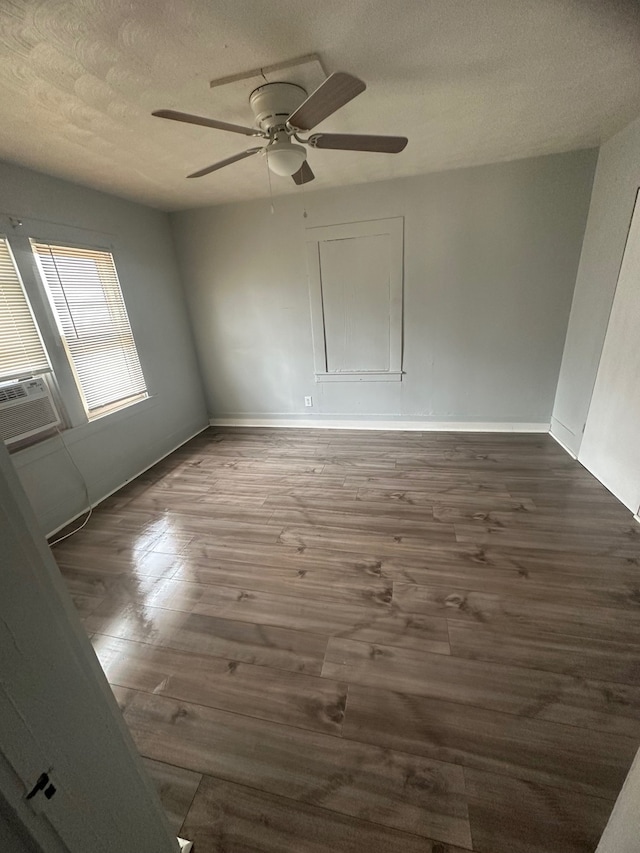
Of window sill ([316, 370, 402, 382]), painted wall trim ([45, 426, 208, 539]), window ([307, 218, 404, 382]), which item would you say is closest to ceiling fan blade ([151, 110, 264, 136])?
window ([307, 218, 404, 382])

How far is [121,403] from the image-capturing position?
10.3 ft

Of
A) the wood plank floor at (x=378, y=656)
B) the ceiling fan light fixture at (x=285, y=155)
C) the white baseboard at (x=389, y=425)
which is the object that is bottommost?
the wood plank floor at (x=378, y=656)

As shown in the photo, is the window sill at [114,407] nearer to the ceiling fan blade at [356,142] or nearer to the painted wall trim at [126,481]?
the painted wall trim at [126,481]

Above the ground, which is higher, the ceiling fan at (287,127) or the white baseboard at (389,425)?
the ceiling fan at (287,127)

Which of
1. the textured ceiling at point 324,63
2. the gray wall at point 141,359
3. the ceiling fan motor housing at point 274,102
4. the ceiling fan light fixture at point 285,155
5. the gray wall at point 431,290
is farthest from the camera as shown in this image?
the gray wall at point 431,290

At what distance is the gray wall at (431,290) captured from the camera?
2963 mm

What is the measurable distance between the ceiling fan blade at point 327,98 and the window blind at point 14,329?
210cm

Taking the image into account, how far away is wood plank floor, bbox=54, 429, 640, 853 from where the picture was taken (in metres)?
1.04

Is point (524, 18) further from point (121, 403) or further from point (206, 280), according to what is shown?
point (121, 403)

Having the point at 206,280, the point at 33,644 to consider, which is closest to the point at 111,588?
the point at 33,644

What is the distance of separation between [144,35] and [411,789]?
292cm

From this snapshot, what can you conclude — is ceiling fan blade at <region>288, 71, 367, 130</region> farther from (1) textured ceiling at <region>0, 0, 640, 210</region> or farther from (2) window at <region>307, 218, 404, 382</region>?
(2) window at <region>307, 218, 404, 382</region>

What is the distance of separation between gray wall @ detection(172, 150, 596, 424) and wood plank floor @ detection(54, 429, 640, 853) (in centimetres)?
121

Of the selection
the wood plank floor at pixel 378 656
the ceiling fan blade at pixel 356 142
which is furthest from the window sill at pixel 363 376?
the ceiling fan blade at pixel 356 142
